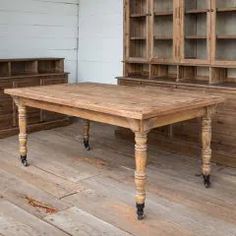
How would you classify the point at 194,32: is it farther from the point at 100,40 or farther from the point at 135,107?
the point at 135,107

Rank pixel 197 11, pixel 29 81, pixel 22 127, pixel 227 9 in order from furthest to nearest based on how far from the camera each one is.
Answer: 1. pixel 29 81
2. pixel 197 11
3. pixel 227 9
4. pixel 22 127

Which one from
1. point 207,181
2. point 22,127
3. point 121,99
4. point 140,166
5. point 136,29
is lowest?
point 207,181

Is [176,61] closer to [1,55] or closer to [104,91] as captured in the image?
[104,91]

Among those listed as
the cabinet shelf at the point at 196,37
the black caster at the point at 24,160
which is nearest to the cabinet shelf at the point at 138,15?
the cabinet shelf at the point at 196,37

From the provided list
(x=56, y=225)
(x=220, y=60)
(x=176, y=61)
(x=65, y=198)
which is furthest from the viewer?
(x=176, y=61)

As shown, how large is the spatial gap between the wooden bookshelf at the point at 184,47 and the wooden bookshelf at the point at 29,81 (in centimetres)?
118

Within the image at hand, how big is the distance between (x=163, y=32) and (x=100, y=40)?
1.40 meters

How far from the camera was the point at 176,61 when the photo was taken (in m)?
4.31

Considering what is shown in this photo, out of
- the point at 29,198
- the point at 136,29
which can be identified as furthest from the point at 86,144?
the point at 136,29

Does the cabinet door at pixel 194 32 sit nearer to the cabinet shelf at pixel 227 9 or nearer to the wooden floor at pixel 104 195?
the cabinet shelf at pixel 227 9

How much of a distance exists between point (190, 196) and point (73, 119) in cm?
322

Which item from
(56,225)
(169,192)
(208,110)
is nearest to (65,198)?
(56,225)

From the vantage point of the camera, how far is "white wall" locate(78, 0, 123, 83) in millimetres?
5562

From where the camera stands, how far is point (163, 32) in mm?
4691
